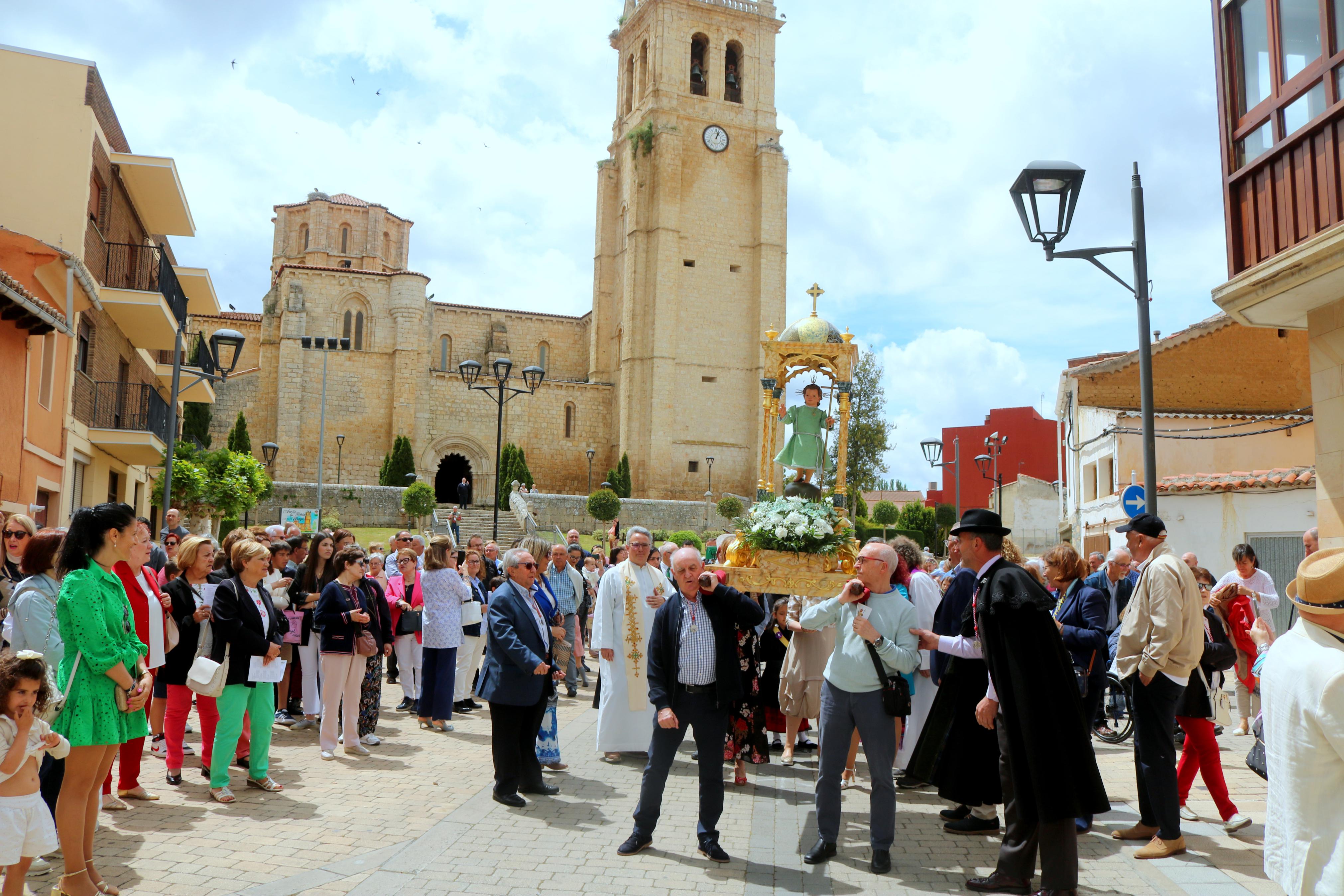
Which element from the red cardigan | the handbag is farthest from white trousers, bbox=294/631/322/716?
the handbag

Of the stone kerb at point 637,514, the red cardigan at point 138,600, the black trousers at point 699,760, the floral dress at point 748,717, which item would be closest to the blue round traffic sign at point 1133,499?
the floral dress at point 748,717

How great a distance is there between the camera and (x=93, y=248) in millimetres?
17234

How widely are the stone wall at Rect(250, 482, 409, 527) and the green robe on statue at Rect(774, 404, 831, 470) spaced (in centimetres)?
3233

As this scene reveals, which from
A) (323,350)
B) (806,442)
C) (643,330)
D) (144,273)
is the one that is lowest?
(806,442)

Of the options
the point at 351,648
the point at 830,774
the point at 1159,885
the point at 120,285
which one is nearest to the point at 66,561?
the point at 351,648

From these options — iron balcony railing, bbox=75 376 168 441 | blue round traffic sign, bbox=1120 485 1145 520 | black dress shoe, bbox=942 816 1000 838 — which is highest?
iron balcony railing, bbox=75 376 168 441

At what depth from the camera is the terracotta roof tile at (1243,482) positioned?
16.7 metres

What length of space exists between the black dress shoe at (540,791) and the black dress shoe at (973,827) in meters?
2.68

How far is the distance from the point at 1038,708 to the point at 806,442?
5.12 meters

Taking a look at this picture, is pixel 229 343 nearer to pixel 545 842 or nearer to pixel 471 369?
pixel 471 369

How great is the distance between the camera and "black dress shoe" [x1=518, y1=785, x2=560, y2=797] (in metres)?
6.92

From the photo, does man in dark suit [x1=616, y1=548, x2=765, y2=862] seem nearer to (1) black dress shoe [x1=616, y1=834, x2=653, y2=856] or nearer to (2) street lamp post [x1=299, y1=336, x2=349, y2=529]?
(1) black dress shoe [x1=616, y1=834, x2=653, y2=856]

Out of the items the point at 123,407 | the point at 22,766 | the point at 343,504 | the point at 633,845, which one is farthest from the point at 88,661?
the point at 343,504

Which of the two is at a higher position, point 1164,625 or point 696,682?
point 1164,625
